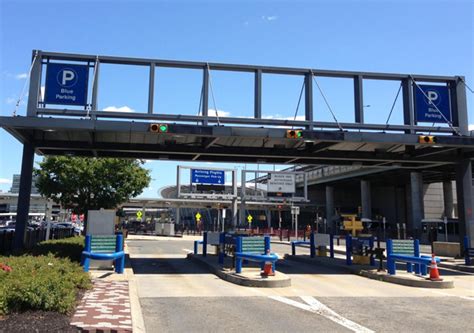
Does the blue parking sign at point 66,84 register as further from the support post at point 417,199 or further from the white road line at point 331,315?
the support post at point 417,199

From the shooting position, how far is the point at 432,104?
1883cm

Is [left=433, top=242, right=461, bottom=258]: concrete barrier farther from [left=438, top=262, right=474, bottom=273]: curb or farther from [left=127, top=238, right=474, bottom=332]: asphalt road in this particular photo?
[left=127, top=238, right=474, bottom=332]: asphalt road

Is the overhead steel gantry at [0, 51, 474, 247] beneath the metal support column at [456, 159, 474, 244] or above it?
above

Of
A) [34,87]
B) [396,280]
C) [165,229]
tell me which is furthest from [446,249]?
[165,229]

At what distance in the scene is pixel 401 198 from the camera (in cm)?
7738

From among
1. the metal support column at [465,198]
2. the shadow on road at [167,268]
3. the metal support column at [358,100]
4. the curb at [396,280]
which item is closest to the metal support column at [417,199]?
the metal support column at [465,198]

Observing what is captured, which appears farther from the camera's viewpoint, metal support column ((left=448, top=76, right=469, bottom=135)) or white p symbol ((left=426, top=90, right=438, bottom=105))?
white p symbol ((left=426, top=90, right=438, bottom=105))

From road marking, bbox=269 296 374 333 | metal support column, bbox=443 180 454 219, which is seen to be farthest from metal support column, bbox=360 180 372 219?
road marking, bbox=269 296 374 333

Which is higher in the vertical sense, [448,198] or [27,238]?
[448,198]

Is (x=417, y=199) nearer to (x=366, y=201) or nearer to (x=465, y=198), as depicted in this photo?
(x=366, y=201)

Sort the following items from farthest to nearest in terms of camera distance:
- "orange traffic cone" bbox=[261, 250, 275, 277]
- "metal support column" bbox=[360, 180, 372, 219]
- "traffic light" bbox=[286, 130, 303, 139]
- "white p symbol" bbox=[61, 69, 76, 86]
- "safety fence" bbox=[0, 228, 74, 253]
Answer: "metal support column" bbox=[360, 180, 372, 219]
"safety fence" bbox=[0, 228, 74, 253]
"white p symbol" bbox=[61, 69, 76, 86]
"traffic light" bbox=[286, 130, 303, 139]
"orange traffic cone" bbox=[261, 250, 275, 277]

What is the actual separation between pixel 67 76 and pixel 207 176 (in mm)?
44891

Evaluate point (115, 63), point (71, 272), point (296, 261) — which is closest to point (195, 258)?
point (296, 261)

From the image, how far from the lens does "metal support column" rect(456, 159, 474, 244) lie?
62.2 feet
